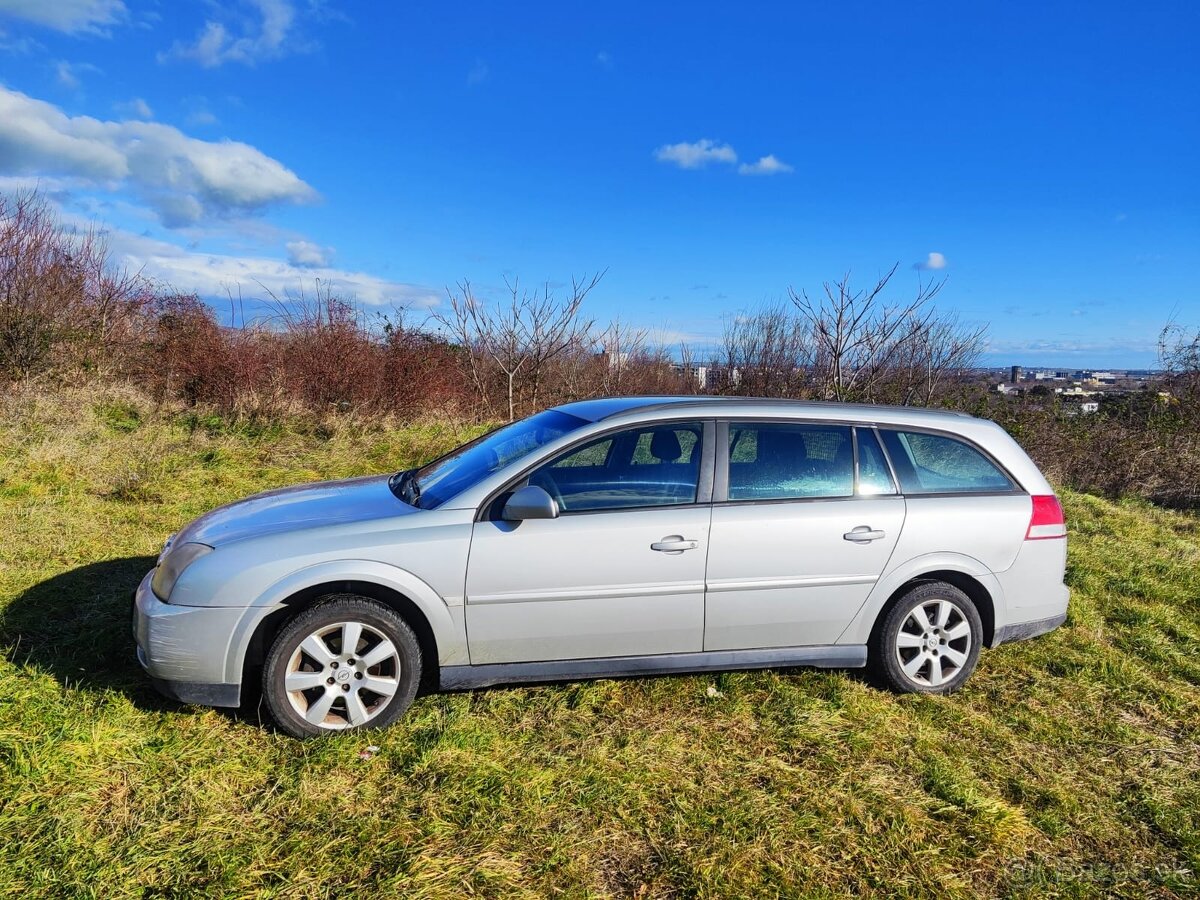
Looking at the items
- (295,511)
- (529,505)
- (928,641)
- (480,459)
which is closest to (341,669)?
(295,511)

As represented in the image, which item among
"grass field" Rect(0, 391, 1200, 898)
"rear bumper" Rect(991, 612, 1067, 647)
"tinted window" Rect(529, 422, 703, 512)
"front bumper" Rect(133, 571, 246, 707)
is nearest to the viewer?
"grass field" Rect(0, 391, 1200, 898)

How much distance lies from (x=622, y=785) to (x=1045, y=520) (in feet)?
9.03

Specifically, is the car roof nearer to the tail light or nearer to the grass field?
the tail light

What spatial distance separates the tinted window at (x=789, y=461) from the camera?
377 centimetres

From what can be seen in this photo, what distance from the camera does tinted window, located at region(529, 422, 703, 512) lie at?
3.62m

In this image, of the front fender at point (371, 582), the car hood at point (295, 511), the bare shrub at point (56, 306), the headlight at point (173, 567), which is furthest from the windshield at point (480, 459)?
the bare shrub at point (56, 306)

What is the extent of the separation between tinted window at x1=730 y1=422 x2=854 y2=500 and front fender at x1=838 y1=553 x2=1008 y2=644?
0.50 meters

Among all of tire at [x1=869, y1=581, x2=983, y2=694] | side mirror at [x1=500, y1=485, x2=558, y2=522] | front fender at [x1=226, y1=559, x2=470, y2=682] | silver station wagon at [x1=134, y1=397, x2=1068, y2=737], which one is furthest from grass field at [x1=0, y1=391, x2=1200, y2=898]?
side mirror at [x1=500, y1=485, x2=558, y2=522]

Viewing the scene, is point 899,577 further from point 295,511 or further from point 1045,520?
point 295,511

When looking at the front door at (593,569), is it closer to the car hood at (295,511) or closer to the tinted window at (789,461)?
the tinted window at (789,461)

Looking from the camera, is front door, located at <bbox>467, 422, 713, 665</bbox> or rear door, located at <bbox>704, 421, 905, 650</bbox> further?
rear door, located at <bbox>704, 421, 905, 650</bbox>

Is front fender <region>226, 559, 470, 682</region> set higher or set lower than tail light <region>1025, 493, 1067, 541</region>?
lower

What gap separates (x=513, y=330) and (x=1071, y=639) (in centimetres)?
1210

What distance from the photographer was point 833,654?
383 centimetres
